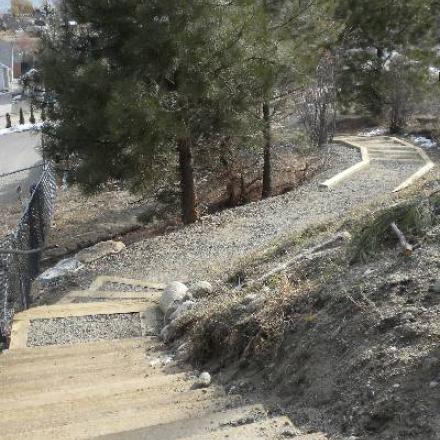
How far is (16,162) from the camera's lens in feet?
103

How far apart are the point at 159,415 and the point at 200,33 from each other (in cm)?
882

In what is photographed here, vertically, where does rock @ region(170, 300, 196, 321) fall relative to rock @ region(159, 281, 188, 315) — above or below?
above

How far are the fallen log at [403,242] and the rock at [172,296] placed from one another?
3243mm

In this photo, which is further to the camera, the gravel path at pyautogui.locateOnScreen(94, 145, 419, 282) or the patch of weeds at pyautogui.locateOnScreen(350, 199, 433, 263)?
the gravel path at pyautogui.locateOnScreen(94, 145, 419, 282)

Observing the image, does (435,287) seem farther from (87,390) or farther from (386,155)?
(386,155)

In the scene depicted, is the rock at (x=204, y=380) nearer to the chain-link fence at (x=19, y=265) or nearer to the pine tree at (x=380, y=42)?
the chain-link fence at (x=19, y=265)

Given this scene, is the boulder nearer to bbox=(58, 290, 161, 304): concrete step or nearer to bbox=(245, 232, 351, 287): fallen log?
bbox=(245, 232, 351, 287): fallen log

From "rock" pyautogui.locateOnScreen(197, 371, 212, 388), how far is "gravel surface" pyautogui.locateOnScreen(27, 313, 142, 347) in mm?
3081

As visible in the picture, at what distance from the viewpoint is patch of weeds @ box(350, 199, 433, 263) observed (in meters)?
5.62

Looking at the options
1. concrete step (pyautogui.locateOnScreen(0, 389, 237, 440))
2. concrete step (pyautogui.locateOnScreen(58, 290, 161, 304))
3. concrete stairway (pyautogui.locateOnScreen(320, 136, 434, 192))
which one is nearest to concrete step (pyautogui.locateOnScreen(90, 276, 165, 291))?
concrete step (pyautogui.locateOnScreen(58, 290, 161, 304))

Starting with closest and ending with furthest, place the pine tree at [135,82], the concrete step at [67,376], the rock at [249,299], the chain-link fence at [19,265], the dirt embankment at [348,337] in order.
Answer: the dirt embankment at [348,337] < the concrete step at [67,376] < the rock at [249,299] < the chain-link fence at [19,265] < the pine tree at [135,82]

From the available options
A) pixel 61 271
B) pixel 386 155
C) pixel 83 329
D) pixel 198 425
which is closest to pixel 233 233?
pixel 61 271

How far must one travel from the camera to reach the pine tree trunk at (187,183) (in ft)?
44.0

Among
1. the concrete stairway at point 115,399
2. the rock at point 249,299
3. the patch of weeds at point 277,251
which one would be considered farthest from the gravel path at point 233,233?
the rock at point 249,299
